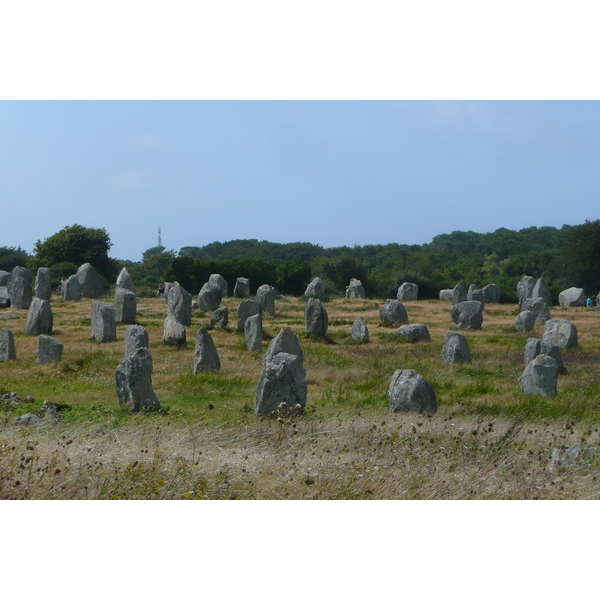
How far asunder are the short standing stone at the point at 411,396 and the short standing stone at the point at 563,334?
1113cm

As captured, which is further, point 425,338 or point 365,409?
point 425,338

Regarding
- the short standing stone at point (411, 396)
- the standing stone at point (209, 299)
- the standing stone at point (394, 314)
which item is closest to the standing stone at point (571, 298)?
the standing stone at point (394, 314)

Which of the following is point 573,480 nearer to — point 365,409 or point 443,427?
point 443,427

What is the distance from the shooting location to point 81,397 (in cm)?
1427

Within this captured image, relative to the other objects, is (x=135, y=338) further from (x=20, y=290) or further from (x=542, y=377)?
(x=20, y=290)

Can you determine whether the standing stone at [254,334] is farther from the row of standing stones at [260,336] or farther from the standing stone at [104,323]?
the standing stone at [104,323]

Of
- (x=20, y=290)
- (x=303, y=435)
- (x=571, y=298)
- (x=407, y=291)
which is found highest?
(x=20, y=290)

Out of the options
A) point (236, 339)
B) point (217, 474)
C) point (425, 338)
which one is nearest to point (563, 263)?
point (425, 338)

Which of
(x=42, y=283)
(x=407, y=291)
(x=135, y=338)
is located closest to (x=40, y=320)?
(x=135, y=338)

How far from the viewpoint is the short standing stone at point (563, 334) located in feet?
73.9

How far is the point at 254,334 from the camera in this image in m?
22.0

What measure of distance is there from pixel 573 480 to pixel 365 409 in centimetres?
541

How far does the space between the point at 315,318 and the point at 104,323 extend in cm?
711

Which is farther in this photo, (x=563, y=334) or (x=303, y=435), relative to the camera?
(x=563, y=334)
